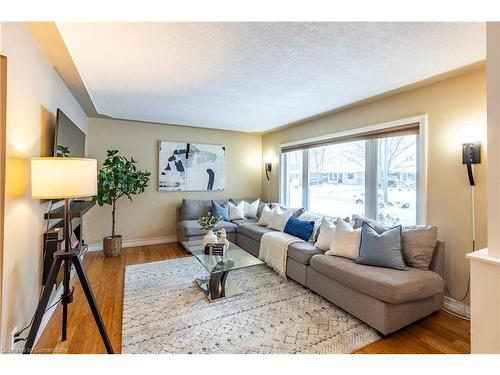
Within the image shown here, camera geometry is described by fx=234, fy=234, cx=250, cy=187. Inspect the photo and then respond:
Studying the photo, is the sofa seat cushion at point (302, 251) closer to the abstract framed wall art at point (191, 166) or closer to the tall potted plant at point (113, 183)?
the abstract framed wall art at point (191, 166)

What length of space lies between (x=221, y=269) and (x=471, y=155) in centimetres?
261

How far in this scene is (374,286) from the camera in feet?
6.40

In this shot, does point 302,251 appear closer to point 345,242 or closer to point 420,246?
point 345,242

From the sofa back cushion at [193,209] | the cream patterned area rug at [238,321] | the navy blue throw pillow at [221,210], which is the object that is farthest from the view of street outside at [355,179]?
the sofa back cushion at [193,209]

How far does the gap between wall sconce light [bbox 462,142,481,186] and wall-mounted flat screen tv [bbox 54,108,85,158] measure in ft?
12.2

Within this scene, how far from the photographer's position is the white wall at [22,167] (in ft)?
4.71

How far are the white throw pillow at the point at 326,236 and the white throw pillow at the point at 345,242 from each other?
106 mm

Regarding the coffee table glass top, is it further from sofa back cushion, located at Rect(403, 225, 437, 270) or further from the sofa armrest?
the sofa armrest

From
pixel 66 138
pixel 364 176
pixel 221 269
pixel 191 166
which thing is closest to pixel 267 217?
pixel 364 176

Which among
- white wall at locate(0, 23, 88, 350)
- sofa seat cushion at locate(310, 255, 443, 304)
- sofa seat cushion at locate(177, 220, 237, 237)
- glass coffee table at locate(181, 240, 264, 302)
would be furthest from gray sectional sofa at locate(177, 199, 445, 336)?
white wall at locate(0, 23, 88, 350)

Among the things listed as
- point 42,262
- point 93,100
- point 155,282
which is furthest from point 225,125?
point 42,262

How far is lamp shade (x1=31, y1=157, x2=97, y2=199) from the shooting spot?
1464 mm

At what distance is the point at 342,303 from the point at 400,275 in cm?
58

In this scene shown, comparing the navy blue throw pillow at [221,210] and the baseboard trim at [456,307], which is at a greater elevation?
the navy blue throw pillow at [221,210]
